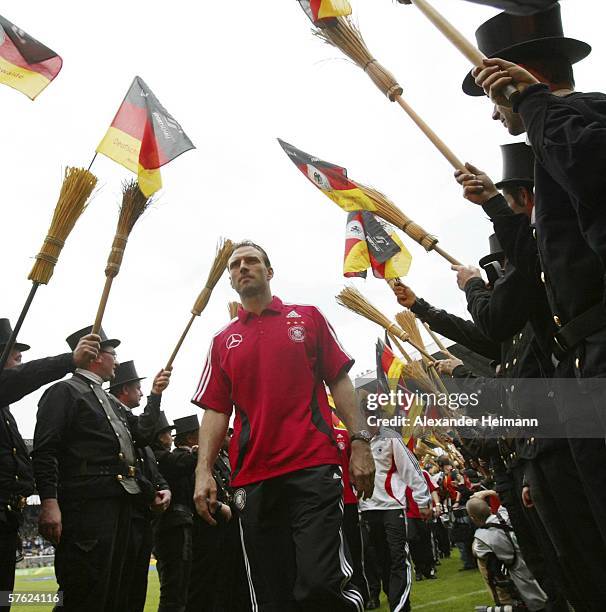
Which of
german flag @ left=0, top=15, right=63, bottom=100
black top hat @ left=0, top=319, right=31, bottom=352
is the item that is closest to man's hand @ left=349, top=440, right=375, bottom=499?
black top hat @ left=0, top=319, right=31, bottom=352

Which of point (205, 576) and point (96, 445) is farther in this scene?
point (205, 576)

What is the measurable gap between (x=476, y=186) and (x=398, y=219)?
8.41ft

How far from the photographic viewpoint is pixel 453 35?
2811 mm

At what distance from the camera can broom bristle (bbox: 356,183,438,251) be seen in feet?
16.8

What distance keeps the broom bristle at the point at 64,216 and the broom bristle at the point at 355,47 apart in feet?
6.52

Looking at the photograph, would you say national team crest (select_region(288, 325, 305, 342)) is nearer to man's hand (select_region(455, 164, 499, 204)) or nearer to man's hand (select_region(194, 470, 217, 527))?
man's hand (select_region(194, 470, 217, 527))

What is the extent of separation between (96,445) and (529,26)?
4.20 meters

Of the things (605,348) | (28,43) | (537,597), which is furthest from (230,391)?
(537,597)

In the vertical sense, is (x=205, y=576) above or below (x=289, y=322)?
below

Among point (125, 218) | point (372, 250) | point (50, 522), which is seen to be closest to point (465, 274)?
point (125, 218)

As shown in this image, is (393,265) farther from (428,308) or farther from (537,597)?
(537,597)

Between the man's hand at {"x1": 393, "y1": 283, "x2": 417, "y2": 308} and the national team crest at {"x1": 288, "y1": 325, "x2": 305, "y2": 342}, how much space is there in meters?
1.68

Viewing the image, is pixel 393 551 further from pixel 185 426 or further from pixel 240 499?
pixel 240 499

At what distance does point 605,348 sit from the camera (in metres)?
2.32
